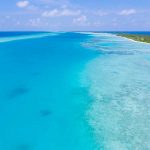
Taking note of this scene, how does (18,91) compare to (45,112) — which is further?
(18,91)

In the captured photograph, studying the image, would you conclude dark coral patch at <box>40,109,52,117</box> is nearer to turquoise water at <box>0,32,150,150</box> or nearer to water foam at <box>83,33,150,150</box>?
turquoise water at <box>0,32,150,150</box>

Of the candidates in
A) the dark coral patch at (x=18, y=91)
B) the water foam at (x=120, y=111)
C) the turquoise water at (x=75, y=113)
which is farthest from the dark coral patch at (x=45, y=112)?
the dark coral patch at (x=18, y=91)

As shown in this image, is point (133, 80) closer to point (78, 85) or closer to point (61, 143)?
point (78, 85)

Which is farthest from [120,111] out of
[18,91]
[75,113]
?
[18,91]

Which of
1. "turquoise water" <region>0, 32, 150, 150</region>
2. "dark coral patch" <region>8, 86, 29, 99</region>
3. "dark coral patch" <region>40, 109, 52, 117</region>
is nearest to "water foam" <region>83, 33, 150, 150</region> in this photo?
"turquoise water" <region>0, 32, 150, 150</region>

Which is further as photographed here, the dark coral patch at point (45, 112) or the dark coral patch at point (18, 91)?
the dark coral patch at point (18, 91)

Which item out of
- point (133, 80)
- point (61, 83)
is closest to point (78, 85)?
point (61, 83)

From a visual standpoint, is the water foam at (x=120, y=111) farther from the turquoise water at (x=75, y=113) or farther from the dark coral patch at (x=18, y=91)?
the dark coral patch at (x=18, y=91)

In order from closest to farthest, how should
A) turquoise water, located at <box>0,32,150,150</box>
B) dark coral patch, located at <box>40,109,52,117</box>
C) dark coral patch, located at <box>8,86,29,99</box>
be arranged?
turquoise water, located at <box>0,32,150,150</box> < dark coral patch, located at <box>40,109,52,117</box> < dark coral patch, located at <box>8,86,29,99</box>

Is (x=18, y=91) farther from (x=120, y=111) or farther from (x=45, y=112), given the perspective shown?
(x=120, y=111)

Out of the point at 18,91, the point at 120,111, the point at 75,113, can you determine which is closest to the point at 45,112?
the point at 75,113

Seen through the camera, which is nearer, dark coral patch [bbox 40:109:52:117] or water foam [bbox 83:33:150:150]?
water foam [bbox 83:33:150:150]
